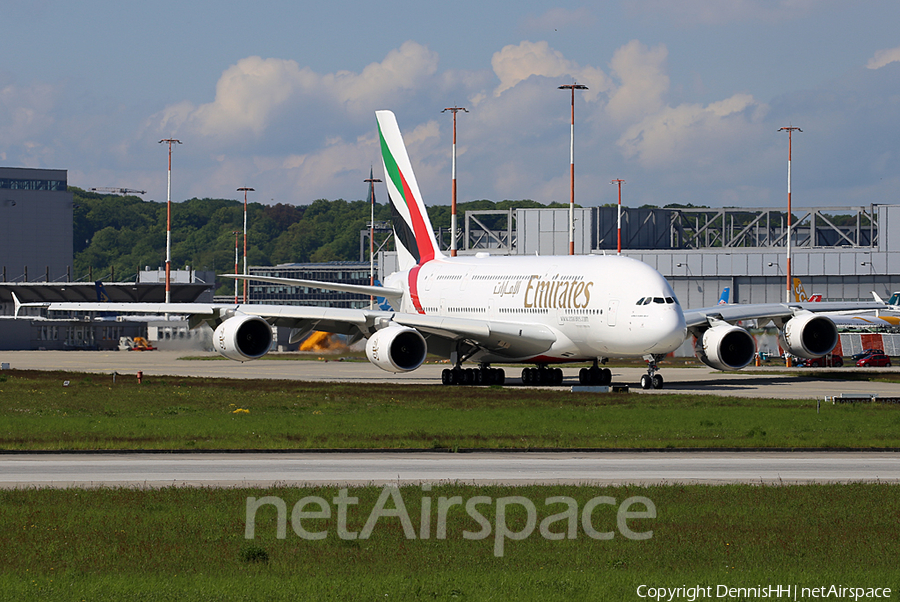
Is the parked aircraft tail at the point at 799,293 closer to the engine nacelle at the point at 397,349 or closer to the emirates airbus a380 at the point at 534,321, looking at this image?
the emirates airbus a380 at the point at 534,321

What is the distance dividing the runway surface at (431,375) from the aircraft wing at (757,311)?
313 centimetres

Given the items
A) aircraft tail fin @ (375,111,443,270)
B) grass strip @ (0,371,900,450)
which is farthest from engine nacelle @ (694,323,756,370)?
aircraft tail fin @ (375,111,443,270)

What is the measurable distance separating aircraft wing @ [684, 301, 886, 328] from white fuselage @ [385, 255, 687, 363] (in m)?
5.75

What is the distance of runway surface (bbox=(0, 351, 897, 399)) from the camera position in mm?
50938

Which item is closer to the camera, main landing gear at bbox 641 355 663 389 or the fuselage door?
the fuselage door

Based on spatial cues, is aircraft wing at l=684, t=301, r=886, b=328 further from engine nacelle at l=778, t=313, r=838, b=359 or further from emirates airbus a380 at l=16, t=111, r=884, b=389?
engine nacelle at l=778, t=313, r=838, b=359

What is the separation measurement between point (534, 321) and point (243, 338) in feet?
43.3

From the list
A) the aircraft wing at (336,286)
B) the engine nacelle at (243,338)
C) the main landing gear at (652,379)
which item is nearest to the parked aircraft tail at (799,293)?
the aircraft wing at (336,286)

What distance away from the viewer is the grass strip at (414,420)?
98.7 ft

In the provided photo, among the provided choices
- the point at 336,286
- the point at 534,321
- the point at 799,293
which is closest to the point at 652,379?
the point at 534,321

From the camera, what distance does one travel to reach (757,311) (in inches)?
2208

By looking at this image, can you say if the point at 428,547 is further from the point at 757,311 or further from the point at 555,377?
the point at 757,311

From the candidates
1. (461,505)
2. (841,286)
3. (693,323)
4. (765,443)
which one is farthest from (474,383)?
(841,286)

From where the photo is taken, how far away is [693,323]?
2101 inches
